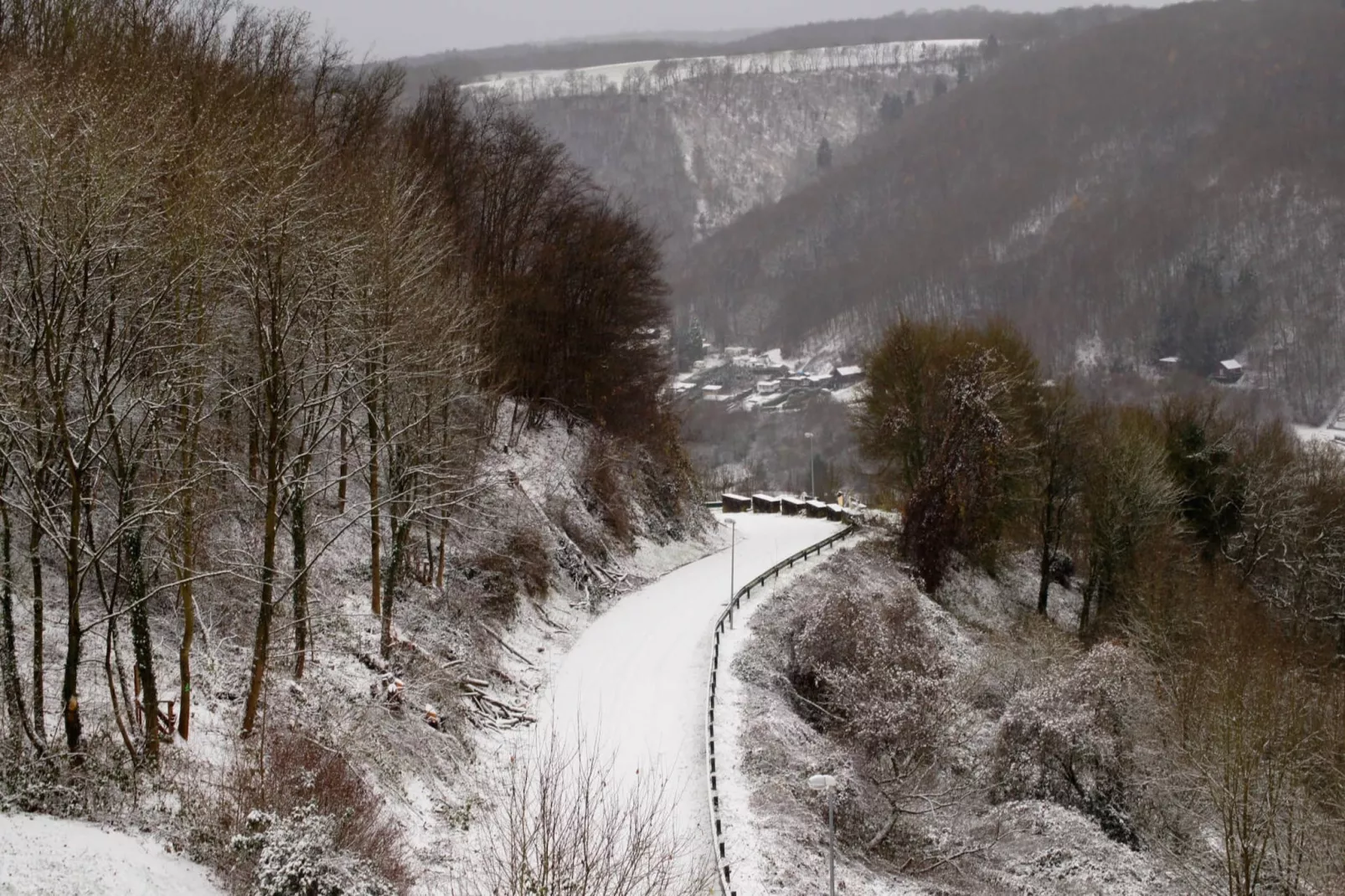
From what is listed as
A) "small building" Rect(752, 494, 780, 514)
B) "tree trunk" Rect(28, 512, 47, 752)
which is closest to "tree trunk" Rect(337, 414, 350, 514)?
"tree trunk" Rect(28, 512, 47, 752)

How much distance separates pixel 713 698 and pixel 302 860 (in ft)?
47.1

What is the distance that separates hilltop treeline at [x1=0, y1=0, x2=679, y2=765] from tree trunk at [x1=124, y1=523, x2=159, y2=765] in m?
0.04

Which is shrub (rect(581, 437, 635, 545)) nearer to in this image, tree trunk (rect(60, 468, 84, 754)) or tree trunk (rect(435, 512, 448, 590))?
tree trunk (rect(435, 512, 448, 590))

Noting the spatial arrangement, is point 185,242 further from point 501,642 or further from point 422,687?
point 501,642

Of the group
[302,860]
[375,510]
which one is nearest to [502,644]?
[375,510]

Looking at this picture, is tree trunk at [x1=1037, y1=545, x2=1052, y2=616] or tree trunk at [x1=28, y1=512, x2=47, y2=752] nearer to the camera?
tree trunk at [x1=28, y1=512, x2=47, y2=752]

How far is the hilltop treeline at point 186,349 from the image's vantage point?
1325cm

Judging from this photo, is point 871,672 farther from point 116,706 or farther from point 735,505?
point 735,505

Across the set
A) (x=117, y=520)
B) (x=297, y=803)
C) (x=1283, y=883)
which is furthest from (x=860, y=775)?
(x=117, y=520)

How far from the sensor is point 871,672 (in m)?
26.5

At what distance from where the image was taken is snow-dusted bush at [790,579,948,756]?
24578 millimetres

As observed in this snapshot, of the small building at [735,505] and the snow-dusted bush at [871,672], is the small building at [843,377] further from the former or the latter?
the snow-dusted bush at [871,672]

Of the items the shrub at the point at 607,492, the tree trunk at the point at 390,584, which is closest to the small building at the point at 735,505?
the shrub at the point at 607,492

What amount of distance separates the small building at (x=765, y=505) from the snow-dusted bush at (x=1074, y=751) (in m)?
36.0
